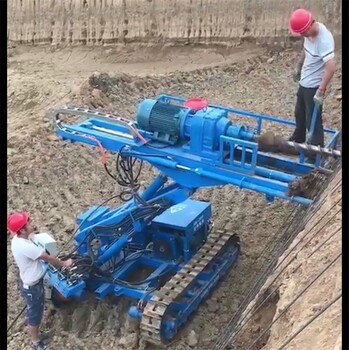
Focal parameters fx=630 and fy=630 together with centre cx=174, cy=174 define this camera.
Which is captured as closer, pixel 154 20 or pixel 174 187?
pixel 174 187

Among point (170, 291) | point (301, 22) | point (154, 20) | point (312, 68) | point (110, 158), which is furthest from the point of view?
point (154, 20)

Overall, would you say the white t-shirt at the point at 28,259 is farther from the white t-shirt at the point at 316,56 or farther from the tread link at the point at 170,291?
the white t-shirt at the point at 316,56

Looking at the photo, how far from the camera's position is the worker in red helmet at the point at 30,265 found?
628cm

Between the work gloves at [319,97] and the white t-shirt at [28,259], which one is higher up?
the work gloves at [319,97]

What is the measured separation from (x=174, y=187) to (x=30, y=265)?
1794mm

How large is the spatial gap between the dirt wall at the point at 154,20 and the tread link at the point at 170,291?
8626 millimetres

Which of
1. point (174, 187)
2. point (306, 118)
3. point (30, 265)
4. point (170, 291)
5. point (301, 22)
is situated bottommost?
point (170, 291)

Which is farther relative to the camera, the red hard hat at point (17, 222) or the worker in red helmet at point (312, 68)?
the worker in red helmet at point (312, 68)

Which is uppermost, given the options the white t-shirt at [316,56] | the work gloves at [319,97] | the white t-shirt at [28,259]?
the white t-shirt at [316,56]

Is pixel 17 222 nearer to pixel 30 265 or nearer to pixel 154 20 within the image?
pixel 30 265

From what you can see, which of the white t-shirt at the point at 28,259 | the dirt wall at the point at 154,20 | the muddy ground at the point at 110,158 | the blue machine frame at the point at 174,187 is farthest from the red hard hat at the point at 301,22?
the dirt wall at the point at 154,20

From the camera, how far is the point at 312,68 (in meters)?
6.66

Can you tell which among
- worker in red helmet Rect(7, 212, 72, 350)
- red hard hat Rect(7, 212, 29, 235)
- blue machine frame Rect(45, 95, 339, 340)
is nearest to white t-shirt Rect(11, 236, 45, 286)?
worker in red helmet Rect(7, 212, 72, 350)

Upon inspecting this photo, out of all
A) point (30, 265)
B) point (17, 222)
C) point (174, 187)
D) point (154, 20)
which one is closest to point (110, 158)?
point (174, 187)
